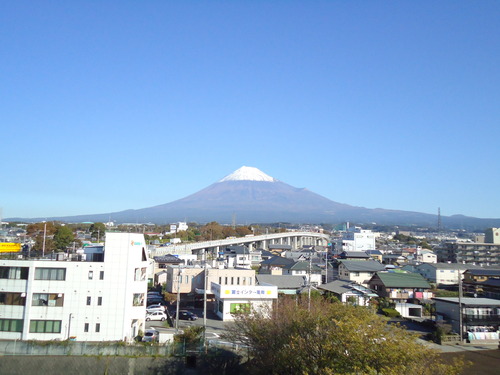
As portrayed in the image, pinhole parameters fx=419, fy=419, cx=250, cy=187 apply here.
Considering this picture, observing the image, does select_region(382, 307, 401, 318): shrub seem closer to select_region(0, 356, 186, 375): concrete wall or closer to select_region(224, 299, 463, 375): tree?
select_region(224, 299, 463, 375): tree

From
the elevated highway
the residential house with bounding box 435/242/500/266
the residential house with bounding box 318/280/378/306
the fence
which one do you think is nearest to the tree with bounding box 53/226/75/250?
the elevated highway

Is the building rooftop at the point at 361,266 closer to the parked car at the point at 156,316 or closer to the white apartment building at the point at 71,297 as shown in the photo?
the parked car at the point at 156,316

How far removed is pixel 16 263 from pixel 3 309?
184 centimetres

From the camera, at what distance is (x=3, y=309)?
1658cm

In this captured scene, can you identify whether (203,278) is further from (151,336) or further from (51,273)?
(51,273)

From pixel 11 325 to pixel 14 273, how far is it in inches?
79.3

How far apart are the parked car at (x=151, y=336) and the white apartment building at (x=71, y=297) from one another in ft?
2.35

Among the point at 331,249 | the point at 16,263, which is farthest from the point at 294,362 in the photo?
the point at 331,249

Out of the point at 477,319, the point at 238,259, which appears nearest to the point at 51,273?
the point at 477,319

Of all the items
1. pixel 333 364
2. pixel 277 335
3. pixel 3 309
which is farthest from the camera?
pixel 3 309

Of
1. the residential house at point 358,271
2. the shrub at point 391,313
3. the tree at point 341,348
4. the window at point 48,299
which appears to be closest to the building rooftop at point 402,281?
the shrub at point 391,313

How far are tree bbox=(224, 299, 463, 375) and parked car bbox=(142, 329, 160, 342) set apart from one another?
A: 540cm

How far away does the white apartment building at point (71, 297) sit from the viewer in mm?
16562

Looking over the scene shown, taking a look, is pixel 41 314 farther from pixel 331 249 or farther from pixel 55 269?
pixel 331 249
